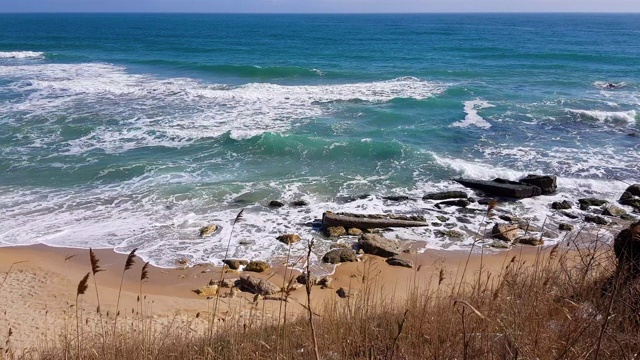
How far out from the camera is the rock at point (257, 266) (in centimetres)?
1188

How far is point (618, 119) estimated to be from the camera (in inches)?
987

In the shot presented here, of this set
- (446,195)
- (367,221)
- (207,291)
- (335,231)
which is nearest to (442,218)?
(446,195)

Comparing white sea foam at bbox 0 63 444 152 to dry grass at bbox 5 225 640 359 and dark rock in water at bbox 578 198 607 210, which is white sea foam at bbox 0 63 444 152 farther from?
dry grass at bbox 5 225 640 359

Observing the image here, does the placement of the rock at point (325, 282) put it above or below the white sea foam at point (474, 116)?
below

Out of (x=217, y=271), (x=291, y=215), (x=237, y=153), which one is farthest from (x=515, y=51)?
(x=217, y=271)

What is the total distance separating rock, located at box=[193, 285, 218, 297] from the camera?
10.9 meters

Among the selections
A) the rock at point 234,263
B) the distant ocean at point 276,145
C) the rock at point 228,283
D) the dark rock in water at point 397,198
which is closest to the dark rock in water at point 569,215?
the distant ocean at point 276,145

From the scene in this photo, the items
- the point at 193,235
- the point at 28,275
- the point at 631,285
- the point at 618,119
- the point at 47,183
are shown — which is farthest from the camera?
the point at 618,119

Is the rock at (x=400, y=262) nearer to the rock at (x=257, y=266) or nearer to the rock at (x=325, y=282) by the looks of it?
the rock at (x=325, y=282)

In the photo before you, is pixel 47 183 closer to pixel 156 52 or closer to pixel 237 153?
pixel 237 153

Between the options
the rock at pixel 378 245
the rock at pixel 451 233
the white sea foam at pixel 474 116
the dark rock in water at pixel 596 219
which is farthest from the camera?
the white sea foam at pixel 474 116

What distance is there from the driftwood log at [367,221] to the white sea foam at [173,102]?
28.8 feet

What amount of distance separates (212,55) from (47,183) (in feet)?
117

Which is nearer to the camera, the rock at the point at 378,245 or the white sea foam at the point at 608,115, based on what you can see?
the rock at the point at 378,245
